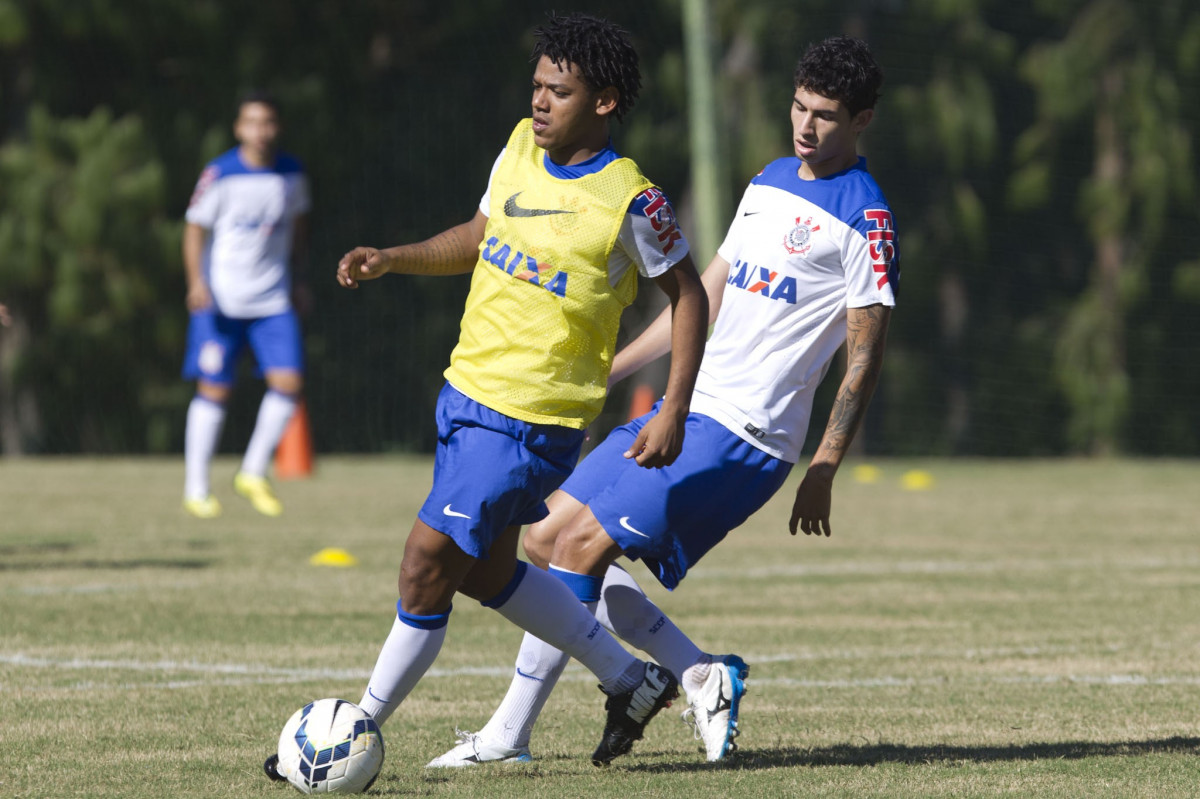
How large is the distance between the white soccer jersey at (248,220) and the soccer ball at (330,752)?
7321mm

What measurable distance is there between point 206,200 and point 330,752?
779 cm

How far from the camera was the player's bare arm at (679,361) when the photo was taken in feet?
14.3

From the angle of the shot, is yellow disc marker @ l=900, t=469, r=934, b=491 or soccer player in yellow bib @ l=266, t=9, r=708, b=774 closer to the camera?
soccer player in yellow bib @ l=266, t=9, r=708, b=774

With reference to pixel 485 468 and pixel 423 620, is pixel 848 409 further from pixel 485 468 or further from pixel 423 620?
pixel 423 620

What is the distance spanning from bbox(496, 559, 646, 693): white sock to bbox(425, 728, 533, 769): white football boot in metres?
0.29

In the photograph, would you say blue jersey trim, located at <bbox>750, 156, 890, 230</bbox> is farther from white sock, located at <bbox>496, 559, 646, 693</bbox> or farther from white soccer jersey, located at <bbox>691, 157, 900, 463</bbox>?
white sock, located at <bbox>496, 559, 646, 693</bbox>

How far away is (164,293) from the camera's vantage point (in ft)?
64.8

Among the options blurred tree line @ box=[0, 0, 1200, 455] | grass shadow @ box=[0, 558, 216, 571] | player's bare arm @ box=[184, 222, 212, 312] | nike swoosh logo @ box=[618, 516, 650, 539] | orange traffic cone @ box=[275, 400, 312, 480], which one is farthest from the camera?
blurred tree line @ box=[0, 0, 1200, 455]

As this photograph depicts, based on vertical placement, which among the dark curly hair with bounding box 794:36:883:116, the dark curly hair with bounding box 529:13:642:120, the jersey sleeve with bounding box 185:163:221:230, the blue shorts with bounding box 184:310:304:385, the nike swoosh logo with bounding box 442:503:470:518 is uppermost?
the dark curly hair with bounding box 529:13:642:120

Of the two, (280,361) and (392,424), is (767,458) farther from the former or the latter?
(392,424)

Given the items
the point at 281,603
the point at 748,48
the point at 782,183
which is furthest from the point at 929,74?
the point at 782,183

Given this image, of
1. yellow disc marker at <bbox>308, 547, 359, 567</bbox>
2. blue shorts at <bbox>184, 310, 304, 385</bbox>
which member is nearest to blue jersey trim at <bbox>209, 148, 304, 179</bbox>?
blue shorts at <bbox>184, 310, 304, 385</bbox>

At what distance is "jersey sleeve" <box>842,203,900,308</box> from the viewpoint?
4715 millimetres

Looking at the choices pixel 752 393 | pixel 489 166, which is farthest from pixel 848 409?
pixel 489 166
